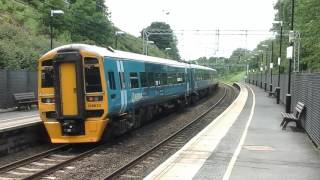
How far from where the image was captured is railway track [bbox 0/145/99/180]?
1242 cm

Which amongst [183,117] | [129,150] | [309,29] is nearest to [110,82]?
[129,150]

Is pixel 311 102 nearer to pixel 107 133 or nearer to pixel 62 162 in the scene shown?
pixel 107 133

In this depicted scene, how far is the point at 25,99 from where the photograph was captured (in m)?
29.9

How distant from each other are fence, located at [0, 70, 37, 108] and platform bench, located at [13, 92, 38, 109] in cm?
47

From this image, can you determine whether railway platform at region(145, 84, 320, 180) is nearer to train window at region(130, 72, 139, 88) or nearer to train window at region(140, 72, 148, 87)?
train window at region(130, 72, 139, 88)

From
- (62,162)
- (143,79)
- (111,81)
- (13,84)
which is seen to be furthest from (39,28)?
(62,162)

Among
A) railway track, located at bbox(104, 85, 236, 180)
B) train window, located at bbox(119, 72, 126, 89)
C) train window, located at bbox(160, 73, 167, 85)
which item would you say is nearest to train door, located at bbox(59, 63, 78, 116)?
train window, located at bbox(119, 72, 126, 89)

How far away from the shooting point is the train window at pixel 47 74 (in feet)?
53.1

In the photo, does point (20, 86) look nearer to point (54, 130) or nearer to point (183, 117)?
point (183, 117)

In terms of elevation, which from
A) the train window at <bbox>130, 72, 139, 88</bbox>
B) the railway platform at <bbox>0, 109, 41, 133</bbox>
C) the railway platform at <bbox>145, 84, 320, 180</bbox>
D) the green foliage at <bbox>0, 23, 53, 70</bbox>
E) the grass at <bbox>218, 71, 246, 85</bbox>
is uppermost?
the green foliage at <bbox>0, 23, 53, 70</bbox>

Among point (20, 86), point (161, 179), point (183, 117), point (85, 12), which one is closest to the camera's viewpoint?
point (161, 179)

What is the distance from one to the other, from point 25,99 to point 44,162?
16.3 metres

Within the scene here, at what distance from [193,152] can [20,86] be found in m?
19.4

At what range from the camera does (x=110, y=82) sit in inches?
644
